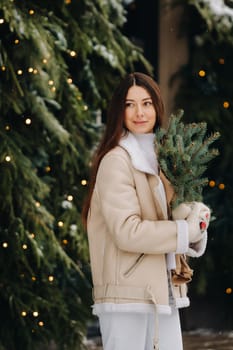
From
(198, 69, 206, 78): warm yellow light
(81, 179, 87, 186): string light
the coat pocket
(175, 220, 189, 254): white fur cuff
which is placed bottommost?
the coat pocket

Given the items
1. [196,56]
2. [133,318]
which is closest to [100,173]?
[133,318]

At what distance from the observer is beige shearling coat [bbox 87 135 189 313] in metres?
3.73

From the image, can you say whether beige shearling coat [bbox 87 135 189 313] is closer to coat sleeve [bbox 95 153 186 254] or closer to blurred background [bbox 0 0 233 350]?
coat sleeve [bbox 95 153 186 254]

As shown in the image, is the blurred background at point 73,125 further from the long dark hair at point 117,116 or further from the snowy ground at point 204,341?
the long dark hair at point 117,116

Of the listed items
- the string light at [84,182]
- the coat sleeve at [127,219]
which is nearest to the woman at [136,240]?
the coat sleeve at [127,219]

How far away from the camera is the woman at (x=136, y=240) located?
12.3ft

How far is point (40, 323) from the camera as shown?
6730mm

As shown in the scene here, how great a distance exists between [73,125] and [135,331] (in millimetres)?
3600

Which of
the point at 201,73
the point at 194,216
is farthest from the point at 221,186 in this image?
the point at 194,216

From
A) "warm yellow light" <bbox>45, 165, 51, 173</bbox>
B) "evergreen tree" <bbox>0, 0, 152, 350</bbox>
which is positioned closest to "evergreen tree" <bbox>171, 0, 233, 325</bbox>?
"evergreen tree" <bbox>0, 0, 152, 350</bbox>

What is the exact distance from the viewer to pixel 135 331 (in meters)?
3.81

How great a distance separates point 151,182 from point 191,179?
0.52ft

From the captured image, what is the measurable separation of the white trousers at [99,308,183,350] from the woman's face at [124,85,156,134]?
28.7 inches

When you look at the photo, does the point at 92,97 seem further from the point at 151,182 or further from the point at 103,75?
the point at 151,182
